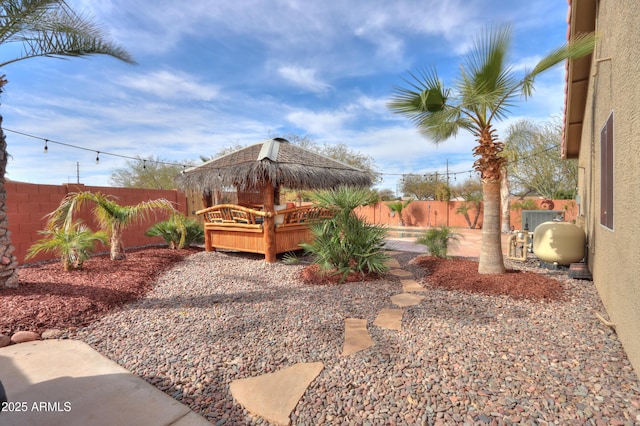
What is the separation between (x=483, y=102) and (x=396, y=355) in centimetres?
402

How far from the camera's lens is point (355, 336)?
3020 mm

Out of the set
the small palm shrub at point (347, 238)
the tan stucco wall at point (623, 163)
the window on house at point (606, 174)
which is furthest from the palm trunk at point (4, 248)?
the window on house at point (606, 174)

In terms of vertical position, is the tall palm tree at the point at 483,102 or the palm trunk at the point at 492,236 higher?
the tall palm tree at the point at 483,102

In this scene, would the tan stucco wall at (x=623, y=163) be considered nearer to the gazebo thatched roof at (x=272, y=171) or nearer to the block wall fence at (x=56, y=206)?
the block wall fence at (x=56, y=206)

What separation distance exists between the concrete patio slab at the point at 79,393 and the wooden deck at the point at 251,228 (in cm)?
449

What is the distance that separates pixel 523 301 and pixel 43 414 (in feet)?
16.2

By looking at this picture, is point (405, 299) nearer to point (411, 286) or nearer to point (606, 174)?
point (411, 286)

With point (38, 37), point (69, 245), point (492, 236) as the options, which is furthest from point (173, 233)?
point (492, 236)

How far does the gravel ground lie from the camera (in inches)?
75.5

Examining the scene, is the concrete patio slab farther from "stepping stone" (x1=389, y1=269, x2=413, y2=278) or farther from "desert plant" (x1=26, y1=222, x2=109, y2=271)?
"stepping stone" (x1=389, y1=269, x2=413, y2=278)

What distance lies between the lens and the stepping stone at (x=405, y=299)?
13.0 ft

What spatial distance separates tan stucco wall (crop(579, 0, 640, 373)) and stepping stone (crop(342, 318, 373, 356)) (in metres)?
2.07

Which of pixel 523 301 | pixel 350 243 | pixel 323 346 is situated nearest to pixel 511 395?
pixel 323 346

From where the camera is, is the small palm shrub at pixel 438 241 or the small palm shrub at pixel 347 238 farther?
the small palm shrub at pixel 438 241
